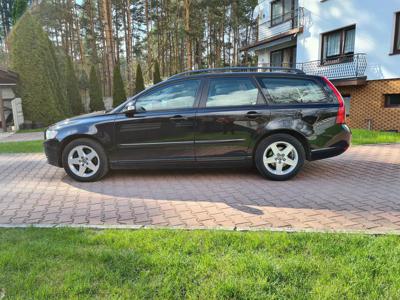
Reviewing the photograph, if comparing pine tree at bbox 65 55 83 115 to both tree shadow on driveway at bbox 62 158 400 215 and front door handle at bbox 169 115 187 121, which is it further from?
front door handle at bbox 169 115 187 121

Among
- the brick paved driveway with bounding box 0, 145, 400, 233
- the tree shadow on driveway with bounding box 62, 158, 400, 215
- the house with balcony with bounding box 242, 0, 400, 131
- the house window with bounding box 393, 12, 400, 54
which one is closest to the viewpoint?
the brick paved driveway with bounding box 0, 145, 400, 233

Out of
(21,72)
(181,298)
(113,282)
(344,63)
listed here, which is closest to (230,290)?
(181,298)

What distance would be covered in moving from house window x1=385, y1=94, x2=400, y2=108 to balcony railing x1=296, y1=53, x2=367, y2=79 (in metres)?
1.51

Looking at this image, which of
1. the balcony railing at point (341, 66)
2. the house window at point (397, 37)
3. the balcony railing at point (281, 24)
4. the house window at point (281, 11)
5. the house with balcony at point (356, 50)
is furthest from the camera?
the house window at point (281, 11)

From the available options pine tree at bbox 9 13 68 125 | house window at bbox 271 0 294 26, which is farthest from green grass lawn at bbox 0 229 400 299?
house window at bbox 271 0 294 26

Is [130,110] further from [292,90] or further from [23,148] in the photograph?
[23,148]

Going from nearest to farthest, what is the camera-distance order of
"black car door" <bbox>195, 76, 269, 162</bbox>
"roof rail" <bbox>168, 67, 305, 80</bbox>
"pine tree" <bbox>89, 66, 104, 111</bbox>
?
"black car door" <bbox>195, 76, 269, 162</bbox> < "roof rail" <bbox>168, 67, 305, 80</bbox> < "pine tree" <bbox>89, 66, 104, 111</bbox>

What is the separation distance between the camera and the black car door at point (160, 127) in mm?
5156

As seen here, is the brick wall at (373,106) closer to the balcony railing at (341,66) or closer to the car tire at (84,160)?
the balcony railing at (341,66)

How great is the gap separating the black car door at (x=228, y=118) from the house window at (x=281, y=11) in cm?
1610

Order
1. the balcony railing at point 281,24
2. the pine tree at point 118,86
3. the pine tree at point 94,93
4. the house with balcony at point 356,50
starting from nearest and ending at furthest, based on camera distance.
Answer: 1. the house with balcony at point 356,50
2. the balcony railing at point 281,24
3. the pine tree at point 118,86
4. the pine tree at point 94,93

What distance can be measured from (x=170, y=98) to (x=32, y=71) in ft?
42.1

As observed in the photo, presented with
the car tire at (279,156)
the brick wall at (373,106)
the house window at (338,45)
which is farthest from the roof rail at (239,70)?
the house window at (338,45)

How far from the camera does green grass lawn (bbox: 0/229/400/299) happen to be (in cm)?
225
